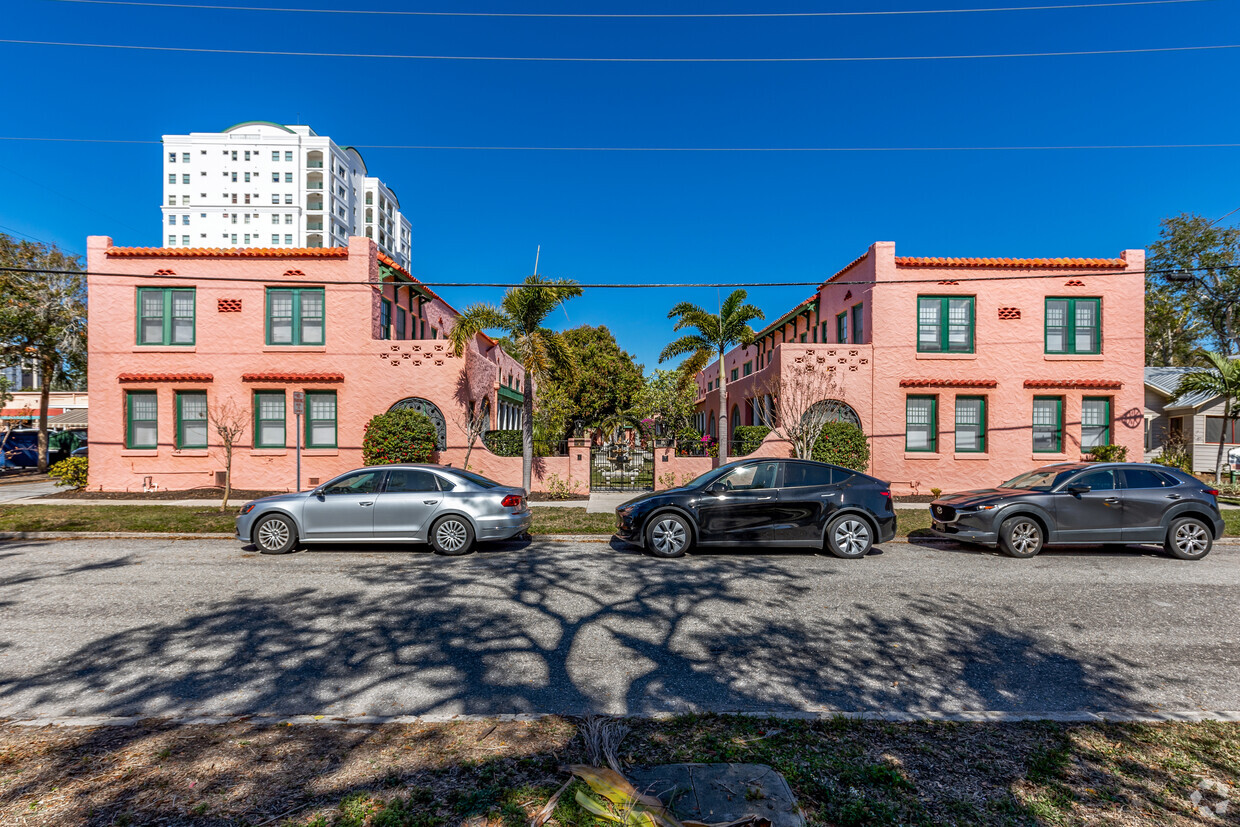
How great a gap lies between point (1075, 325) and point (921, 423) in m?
5.28

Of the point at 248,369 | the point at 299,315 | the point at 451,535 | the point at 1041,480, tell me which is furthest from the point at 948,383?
the point at 248,369

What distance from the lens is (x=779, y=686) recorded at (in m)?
4.41

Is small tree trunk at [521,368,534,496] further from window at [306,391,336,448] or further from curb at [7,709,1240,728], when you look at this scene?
curb at [7,709,1240,728]

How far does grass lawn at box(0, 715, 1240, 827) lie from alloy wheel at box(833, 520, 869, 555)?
17.8 ft

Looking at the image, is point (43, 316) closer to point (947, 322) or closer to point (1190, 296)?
point (947, 322)

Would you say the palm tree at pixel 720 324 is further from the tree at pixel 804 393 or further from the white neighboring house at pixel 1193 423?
the white neighboring house at pixel 1193 423

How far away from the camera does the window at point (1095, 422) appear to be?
1736 cm

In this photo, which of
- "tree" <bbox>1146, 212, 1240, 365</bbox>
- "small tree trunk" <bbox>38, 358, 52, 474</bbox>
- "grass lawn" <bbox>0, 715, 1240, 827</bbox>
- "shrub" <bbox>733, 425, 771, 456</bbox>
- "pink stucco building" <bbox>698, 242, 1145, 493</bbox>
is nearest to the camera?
"grass lawn" <bbox>0, 715, 1240, 827</bbox>

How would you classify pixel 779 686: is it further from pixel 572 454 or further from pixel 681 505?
pixel 572 454

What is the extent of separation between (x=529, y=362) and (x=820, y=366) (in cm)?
836

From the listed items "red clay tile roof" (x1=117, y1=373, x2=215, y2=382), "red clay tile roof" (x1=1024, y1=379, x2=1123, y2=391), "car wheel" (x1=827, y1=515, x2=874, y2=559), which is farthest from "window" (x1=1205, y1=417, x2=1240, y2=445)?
"red clay tile roof" (x1=117, y1=373, x2=215, y2=382)

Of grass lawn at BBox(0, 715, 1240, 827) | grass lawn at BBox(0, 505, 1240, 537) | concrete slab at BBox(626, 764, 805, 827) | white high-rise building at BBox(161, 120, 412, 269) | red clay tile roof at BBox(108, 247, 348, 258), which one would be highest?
white high-rise building at BBox(161, 120, 412, 269)

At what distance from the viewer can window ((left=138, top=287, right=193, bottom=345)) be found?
56.3ft

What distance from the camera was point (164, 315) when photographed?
56.2ft
